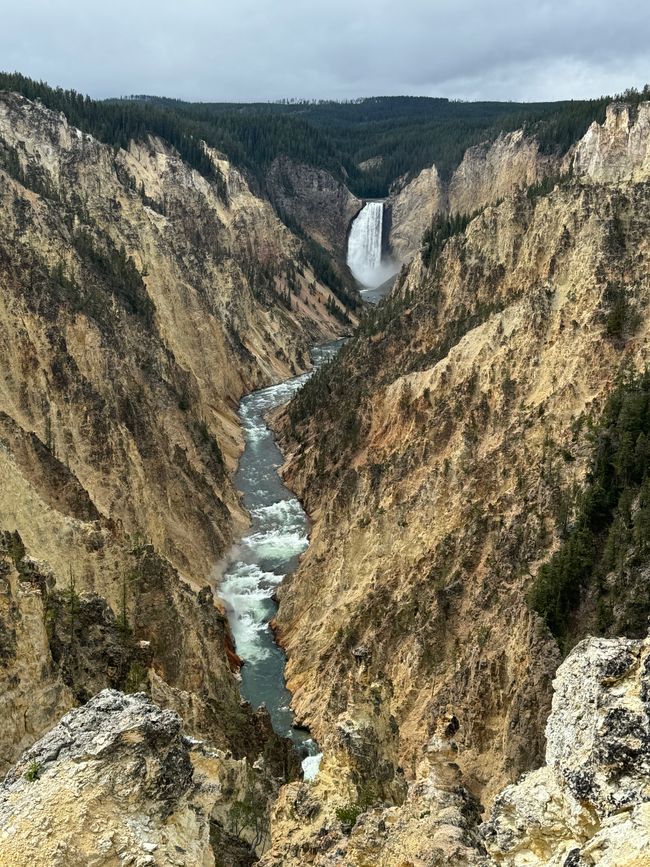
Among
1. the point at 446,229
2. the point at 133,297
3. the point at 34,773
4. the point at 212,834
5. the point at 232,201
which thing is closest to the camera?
the point at 34,773

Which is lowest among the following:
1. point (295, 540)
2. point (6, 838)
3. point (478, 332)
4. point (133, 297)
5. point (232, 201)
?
point (295, 540)

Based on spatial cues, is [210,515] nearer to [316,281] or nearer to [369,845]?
[369,845]

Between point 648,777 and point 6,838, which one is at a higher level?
point 648,777

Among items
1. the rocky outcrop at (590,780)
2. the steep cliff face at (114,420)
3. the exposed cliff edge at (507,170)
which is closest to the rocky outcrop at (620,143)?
the exposed cliff edge at (507,170)

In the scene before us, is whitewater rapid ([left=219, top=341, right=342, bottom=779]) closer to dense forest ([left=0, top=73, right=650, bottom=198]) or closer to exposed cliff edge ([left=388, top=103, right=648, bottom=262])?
exposed cliff edge ([left=388, top=103, right=648, bottom=262])

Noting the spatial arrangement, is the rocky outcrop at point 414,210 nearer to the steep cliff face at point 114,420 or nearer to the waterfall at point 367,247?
the waterfall at point 367,247

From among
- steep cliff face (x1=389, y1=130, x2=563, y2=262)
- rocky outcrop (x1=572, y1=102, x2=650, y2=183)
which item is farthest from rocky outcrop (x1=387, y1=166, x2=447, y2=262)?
rocky outcrop (x1=572, y1=102, x2=650, y2=183)

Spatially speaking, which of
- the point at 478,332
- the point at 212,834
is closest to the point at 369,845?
the point at 212,834
